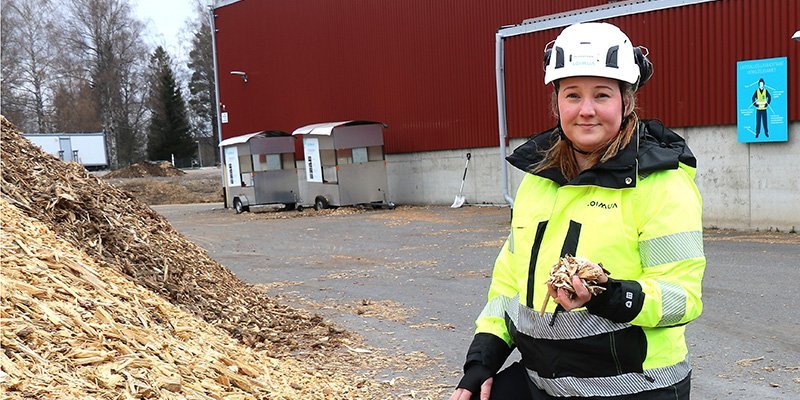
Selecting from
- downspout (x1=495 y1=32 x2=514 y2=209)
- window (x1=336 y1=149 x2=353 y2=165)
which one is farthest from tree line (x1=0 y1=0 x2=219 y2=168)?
downspout (x1=495 y1=32 x2=514 y2=209)

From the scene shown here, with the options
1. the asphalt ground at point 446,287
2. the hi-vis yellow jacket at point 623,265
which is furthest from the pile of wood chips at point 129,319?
the hi-vis yellow jacket at point 623,265

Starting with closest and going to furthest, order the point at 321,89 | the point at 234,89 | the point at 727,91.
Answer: the point at 727,91 < the point at 321,89 < the point at 234,89

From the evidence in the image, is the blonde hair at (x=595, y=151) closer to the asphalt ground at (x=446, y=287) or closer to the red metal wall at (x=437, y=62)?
the asphalt ground at (x=446, y=287)

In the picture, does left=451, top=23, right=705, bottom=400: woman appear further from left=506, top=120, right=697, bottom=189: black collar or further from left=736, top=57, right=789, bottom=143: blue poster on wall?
left=736, top=57, right=789, bottom=143: blue poster on wall

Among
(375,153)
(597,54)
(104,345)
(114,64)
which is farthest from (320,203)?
(114,64)

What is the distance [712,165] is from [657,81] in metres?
2.27

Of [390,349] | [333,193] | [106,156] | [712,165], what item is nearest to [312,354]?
[390,349]

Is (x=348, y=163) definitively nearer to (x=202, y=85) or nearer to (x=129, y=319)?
(x=129, y=319)

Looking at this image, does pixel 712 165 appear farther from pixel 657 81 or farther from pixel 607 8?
pixel 607 8

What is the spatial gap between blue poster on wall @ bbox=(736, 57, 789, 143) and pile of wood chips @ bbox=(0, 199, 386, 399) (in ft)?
39.5

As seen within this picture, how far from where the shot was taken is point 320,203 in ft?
88.1

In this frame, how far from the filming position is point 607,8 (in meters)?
18.2

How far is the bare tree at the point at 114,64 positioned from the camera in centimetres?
7319

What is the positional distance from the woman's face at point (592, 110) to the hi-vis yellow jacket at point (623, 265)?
0.32 ft
